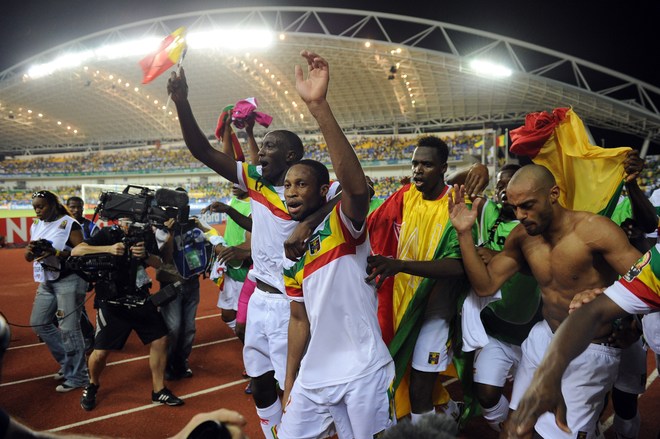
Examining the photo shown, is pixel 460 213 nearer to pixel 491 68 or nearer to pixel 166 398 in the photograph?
pixel 166 398

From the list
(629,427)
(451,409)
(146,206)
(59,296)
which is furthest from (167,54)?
(629,427)

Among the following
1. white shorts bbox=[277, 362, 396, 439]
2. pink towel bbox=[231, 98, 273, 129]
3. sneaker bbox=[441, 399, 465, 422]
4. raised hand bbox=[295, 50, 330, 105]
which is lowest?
sneaker bbox=[441, 399, 465, 422]

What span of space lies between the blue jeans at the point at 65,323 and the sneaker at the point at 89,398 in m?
0.52

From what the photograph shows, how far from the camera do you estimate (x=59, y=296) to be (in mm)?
4918

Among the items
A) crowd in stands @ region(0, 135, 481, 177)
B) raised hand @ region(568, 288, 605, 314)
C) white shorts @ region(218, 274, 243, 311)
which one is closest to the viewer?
raised hand @ region(568, 288, 605, 314)

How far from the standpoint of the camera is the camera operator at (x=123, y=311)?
441 cm

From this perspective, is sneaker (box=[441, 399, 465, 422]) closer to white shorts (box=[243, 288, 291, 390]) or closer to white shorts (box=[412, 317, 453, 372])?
white shorts (box=[412, 317, 453, 372])

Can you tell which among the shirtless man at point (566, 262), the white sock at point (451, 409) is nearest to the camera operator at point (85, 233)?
the white sock at point (451, 409)

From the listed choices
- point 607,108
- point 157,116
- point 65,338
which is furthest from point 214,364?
point 157,116

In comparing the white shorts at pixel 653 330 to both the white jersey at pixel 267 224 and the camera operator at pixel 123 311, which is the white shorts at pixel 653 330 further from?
the camera operator at pixel 123 311

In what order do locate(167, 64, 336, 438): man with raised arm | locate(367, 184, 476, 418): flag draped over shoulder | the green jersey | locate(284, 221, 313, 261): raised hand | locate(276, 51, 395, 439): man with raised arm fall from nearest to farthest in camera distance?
locate(276, 51, 395, 439): man with raised arm < locate(284, 221, 313, 261): raised hand < locate(367, 184, 476, 418): flag draped over shoulder < locate(167, 64, 336, 438): man with raised arm < the green jersey

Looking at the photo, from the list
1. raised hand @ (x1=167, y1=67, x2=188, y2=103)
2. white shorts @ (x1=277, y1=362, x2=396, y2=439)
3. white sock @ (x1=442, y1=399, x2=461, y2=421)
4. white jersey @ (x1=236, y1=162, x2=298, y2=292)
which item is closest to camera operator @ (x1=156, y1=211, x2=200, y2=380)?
white jersey @ (x1=236, y1=162, x2=298, y2=292)

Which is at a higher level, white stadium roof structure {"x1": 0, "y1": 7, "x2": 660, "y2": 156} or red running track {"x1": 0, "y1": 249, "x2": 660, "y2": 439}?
white stadium roof structure {"x1": 0, "y1": 7, "x2": 660, "y2": 156}

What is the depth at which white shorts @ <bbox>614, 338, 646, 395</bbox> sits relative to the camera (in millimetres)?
3182
